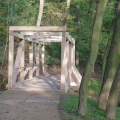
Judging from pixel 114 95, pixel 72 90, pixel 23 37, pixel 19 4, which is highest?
pixel 19 4

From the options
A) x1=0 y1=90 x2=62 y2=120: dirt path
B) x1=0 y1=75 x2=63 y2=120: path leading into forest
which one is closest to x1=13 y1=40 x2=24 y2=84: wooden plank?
x1=0 y1=75 x2=63 y2=120: path leading into forest

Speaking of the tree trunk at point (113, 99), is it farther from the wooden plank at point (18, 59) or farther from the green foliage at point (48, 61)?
the green foliage at point (48, 61)

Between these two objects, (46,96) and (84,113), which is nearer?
(84,113)

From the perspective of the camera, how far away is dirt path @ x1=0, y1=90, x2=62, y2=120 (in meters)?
6.53

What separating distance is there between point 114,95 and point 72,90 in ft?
22.6

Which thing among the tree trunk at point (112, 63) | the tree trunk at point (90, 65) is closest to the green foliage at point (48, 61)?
the tree trunk at point (112, 63)

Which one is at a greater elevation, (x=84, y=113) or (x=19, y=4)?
(x=19, y=4)

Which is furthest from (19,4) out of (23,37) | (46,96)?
(46,96)

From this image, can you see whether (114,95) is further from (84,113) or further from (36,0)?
(36,0)

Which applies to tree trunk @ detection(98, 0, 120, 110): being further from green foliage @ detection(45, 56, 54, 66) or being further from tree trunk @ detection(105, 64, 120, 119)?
green foliage @ detection(45, 56, 54, 66)

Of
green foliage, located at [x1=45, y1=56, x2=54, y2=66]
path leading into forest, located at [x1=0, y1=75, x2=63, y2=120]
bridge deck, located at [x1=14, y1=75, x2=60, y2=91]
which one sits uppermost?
path leading into forest, located at [x1=0, y1=75, x2=63, y2=120]

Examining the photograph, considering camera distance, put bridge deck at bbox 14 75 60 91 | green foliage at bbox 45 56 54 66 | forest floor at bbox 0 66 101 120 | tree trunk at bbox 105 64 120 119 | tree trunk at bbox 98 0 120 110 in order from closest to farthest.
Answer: forest floor at bbox 0 66 101 120
tree trunk at bbox 105 64 120 119
tree trunk at bbox 98 0 120 110
bridge deck at bbox 14 75 60 91
green foliage at bbox 45 56 54 66

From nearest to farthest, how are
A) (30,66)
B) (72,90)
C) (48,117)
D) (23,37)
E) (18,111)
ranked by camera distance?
(48,117), (18,111), (23,37), (72,90), (30,66)

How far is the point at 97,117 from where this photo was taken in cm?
677
